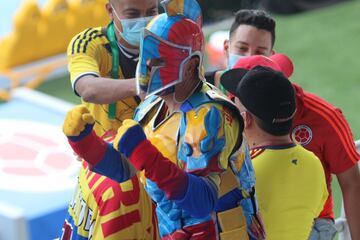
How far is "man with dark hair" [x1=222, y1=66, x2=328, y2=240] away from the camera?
304 cm

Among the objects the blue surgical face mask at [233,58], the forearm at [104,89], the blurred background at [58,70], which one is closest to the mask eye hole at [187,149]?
the forearm at [104,89]

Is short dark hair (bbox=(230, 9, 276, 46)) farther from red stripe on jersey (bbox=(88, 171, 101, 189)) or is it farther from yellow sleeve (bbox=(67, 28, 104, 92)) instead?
red stripe on jersey (bbox=(88, 171, 101, 189))

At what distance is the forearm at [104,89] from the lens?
329 cm

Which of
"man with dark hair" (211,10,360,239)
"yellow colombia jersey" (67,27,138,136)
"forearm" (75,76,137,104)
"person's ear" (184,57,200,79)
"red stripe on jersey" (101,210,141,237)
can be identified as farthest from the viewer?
"yellow colombia jersey" (67,27,138,136)

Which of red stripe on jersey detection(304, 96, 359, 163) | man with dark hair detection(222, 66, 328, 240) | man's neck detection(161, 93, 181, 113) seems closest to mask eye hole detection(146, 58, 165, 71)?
man's neck detection(161, 93, 181, 113)

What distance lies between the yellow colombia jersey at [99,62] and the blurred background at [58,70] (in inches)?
63.9

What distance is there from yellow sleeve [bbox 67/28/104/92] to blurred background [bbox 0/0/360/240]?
1752 millimetres

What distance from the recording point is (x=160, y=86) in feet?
9.16

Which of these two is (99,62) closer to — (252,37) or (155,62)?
(252,37)

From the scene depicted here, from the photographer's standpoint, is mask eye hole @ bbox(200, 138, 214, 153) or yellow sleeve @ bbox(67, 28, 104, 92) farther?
yellow sleeve @ bbox(67, 28, 104, 92)

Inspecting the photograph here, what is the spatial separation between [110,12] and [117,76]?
27cm

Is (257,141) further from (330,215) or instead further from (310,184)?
(330,215)

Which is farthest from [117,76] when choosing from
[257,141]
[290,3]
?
[290,3]

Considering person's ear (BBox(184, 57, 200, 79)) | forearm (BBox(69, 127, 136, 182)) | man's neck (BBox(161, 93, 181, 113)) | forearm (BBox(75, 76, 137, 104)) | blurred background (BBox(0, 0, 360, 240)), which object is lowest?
forearm (BBox(69, 127, 136, 182))
